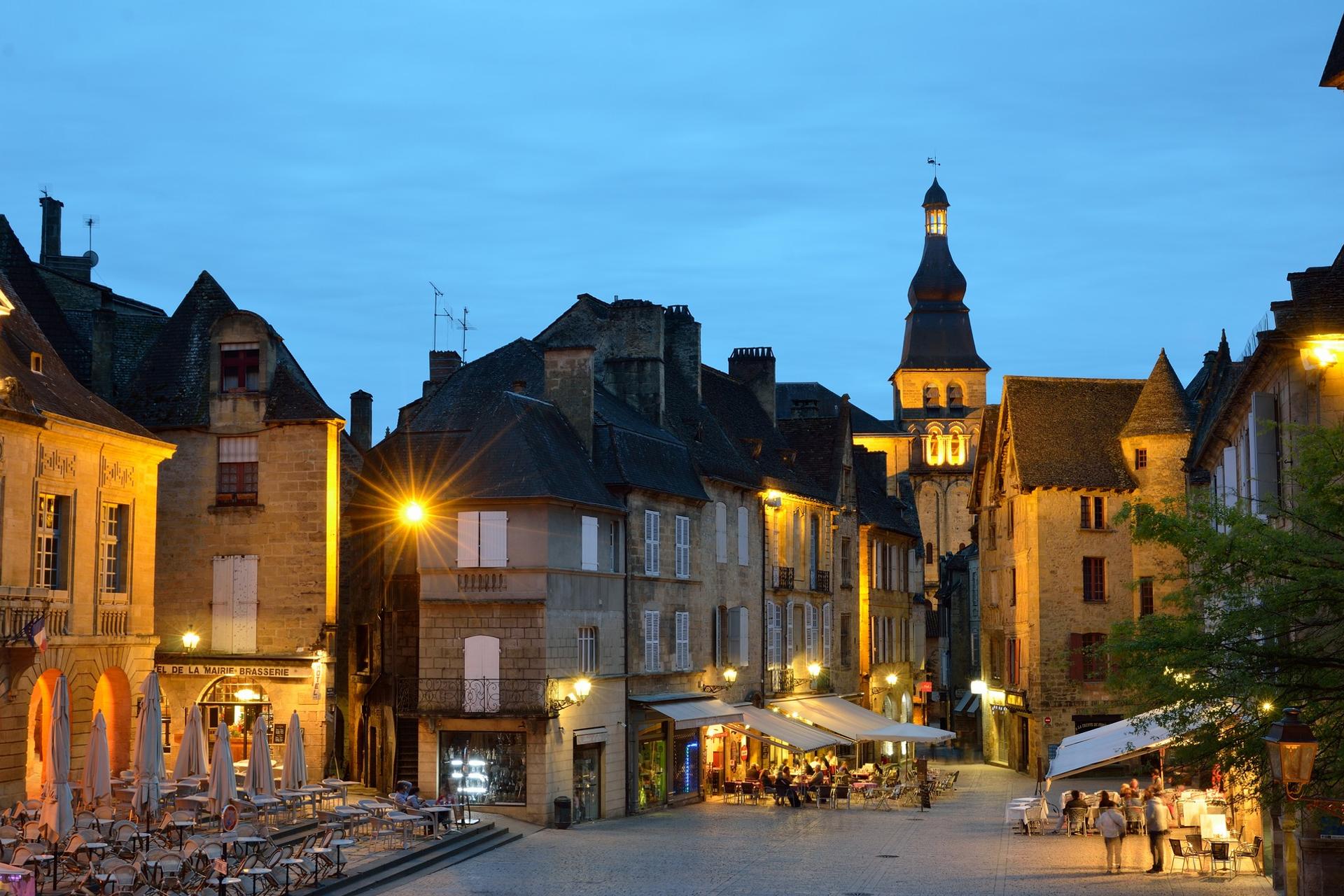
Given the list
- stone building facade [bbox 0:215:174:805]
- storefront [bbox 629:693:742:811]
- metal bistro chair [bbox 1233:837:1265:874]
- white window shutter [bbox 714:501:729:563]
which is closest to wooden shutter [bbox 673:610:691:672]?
storefront [bbox 629:693:742:811]

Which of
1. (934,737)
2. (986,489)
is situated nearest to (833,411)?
(986,489)

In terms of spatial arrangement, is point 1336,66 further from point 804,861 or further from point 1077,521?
point 1077,521

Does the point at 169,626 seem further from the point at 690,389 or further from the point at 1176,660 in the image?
the point at 1176,660

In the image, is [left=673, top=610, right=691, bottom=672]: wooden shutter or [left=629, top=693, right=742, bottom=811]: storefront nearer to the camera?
[left=629, top=693, right=742, bottom=811]: storefront

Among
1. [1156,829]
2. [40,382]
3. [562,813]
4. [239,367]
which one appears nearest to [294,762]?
[562,813]

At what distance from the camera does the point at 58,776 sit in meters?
23.0

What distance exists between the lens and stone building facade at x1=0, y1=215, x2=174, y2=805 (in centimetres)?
2662

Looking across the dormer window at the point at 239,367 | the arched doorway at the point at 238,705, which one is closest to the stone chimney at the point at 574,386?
the dormer window at the point at 239,367

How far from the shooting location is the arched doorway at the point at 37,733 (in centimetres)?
2917

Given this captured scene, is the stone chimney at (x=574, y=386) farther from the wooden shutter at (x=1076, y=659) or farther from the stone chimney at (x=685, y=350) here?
the wooden shutter at (x=1076, y=659)

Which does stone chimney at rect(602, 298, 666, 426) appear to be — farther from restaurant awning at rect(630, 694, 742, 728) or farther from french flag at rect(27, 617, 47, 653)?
french flag at rect(27, 617, 47, 653)

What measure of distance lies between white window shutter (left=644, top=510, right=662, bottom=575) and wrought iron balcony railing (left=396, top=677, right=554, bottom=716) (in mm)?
5304

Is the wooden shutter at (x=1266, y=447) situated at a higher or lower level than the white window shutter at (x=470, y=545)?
higher

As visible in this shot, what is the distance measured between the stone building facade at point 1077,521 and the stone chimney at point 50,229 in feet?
86.7
